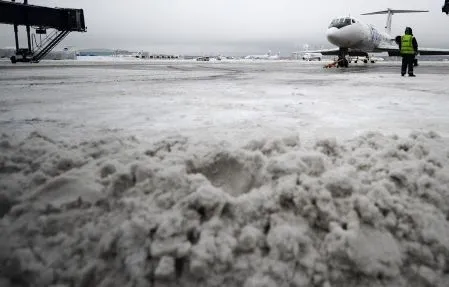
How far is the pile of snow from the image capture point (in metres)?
1.36

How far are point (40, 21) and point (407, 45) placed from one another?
98.1 ft

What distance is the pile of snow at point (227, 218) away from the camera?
1357mm

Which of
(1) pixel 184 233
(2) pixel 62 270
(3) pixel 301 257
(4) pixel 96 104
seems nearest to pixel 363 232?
(3) pixel 301 257

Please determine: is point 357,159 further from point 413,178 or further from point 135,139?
point 135,139

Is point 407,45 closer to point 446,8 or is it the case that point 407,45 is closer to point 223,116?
point 446,8

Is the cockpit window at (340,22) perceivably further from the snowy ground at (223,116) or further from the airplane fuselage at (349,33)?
the snowy ground at (223,116)

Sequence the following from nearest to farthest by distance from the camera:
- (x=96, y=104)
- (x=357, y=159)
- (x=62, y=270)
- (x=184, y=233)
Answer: (x=62, y=270), (x=184, y=233), (x=357, y=159), (x=96, y=104)

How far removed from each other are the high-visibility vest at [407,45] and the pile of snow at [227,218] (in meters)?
9.44

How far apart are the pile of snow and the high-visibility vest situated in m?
9.44

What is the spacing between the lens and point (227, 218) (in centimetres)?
157

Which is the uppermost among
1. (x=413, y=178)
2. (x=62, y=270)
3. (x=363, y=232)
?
(x=413, y=178)

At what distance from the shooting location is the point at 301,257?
1405 mm

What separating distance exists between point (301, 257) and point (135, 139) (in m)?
1.57

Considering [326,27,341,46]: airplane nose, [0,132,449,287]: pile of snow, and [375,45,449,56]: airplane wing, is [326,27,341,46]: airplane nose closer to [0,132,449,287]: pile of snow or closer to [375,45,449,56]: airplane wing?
[375,45,449,56]: airplane wing
